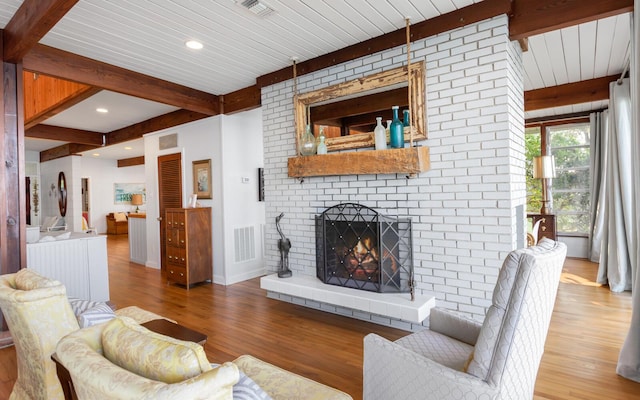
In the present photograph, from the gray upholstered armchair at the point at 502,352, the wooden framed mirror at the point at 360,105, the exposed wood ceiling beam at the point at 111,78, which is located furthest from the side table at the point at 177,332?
the exposed wood ceiling beam at the point at 111,78

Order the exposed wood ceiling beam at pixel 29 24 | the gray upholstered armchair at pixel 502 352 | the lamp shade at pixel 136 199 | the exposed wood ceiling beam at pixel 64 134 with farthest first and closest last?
the lamp shade at pixel 136 199 → the exposed wood ceiling beam at pixel 64 134 → the exposed wood ceiling beam at pixel 29 24 → the gray upholstered armchair at pixel 502 352

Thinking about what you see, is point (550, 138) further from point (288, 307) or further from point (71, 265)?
point (71, 265)

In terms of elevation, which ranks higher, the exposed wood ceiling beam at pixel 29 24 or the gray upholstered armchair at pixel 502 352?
the exposed wood ceiling beam at pixel 29 24

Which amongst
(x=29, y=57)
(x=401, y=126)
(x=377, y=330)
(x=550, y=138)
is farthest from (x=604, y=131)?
(x=29, y=57)

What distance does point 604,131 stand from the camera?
5.34 meters

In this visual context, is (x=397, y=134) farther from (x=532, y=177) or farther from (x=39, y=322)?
(x=532, y=177)

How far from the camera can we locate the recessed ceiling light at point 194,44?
3.26 m

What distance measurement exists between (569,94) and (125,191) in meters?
12.5

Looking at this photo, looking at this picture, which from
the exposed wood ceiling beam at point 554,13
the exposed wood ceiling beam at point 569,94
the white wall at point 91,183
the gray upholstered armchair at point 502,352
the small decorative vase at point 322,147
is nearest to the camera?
the gray upholstered armchair at point 502,352

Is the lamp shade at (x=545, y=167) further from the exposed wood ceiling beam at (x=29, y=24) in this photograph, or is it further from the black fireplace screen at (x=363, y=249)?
the exposed wood ceiling beam at (x=29, y=24)

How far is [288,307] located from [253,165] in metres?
2.49

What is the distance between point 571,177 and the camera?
6.20 meters

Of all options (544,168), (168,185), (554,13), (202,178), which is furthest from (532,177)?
(168,185)

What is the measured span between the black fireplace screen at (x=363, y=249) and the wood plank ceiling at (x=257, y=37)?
5.52ft
